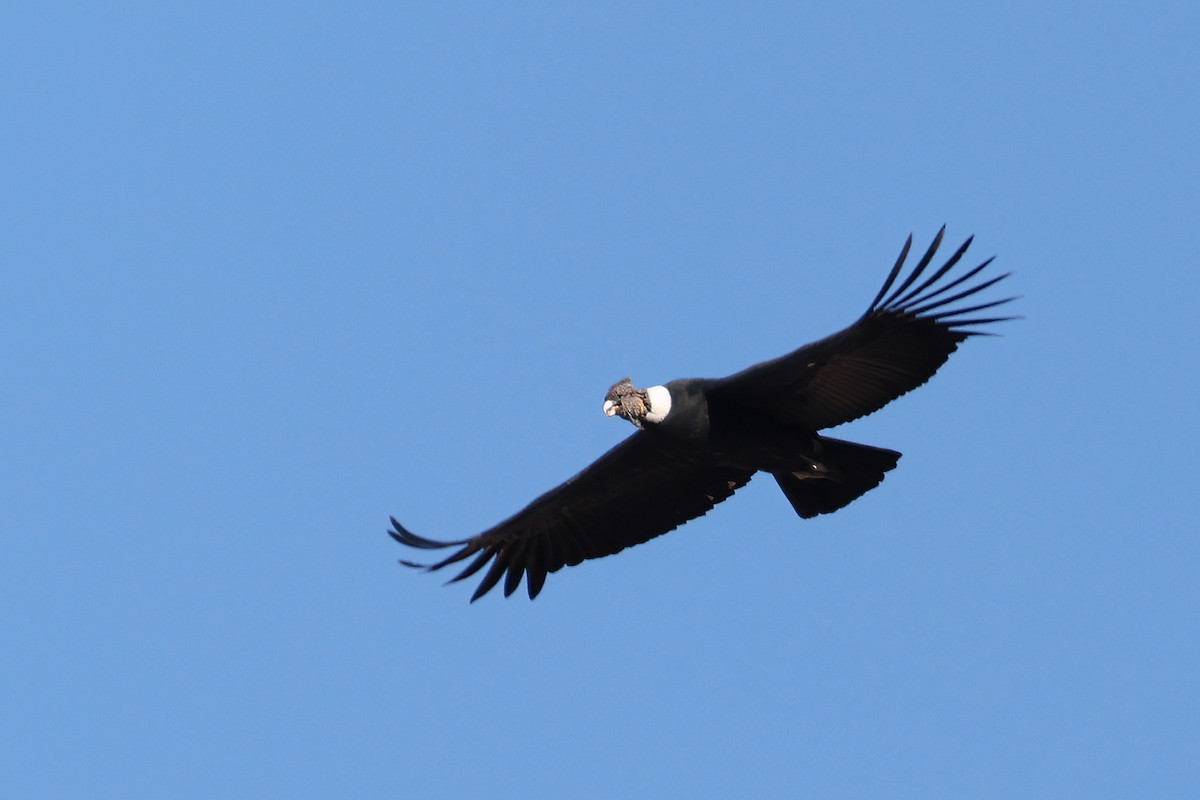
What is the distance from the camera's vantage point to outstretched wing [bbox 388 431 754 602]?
17.3m

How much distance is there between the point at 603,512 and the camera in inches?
695

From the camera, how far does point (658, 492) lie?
1755 centimetres

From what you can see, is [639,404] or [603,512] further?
[603,512]

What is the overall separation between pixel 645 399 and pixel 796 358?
138cm

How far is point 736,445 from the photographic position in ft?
54.7

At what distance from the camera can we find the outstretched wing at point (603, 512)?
56.6 ft

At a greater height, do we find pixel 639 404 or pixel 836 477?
pixel 639 404

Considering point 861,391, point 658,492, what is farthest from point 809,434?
point 658,492

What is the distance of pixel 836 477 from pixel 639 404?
1861 millimetres

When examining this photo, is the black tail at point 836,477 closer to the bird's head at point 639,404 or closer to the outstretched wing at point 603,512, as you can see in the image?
the outstretched wing at point 603,512

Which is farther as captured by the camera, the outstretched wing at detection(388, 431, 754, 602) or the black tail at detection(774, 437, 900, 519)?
the outstretched wing at detection(388, 431, 754, 602)

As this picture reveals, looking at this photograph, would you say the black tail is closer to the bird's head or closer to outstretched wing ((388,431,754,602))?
outstretched wing ((388,431,754,602))

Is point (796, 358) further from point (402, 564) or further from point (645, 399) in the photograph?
point (402, 564)

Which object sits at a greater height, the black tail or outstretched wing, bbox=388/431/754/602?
outstretched wing, bbox=388/431/754/602
